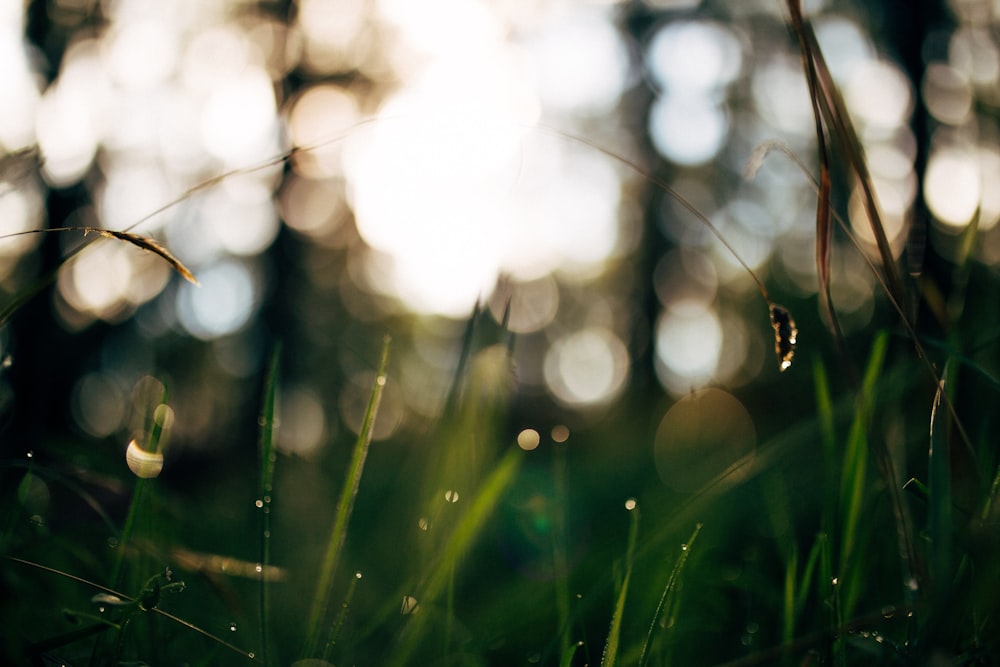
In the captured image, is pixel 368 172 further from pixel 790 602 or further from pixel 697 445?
pixel 790 602

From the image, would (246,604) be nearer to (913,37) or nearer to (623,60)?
(913,37)

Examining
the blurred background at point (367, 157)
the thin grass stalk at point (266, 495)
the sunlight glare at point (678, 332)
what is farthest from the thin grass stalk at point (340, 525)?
the sunlight glare at point (678, 332)

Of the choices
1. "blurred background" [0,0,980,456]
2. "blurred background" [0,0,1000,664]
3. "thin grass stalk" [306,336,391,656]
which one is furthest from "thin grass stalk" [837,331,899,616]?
"blurred background" [0,0,980,456]

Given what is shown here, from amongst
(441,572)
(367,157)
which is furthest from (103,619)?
(367,157)

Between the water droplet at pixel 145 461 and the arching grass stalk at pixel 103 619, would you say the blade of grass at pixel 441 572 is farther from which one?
the water droplet at pixel 145 461

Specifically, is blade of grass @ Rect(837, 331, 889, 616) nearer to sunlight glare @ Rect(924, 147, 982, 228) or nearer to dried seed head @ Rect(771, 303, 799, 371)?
dried seed head @ Rect(771, 303, 799, 371)

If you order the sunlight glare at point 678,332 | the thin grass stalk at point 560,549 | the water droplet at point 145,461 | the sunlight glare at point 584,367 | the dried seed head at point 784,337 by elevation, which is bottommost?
the sunlight glare at point 584,367

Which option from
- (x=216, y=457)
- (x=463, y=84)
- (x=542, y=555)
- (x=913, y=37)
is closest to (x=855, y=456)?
(x=463, y=84)

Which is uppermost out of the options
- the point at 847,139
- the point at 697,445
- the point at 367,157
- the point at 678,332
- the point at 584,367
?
the point at 847,139
